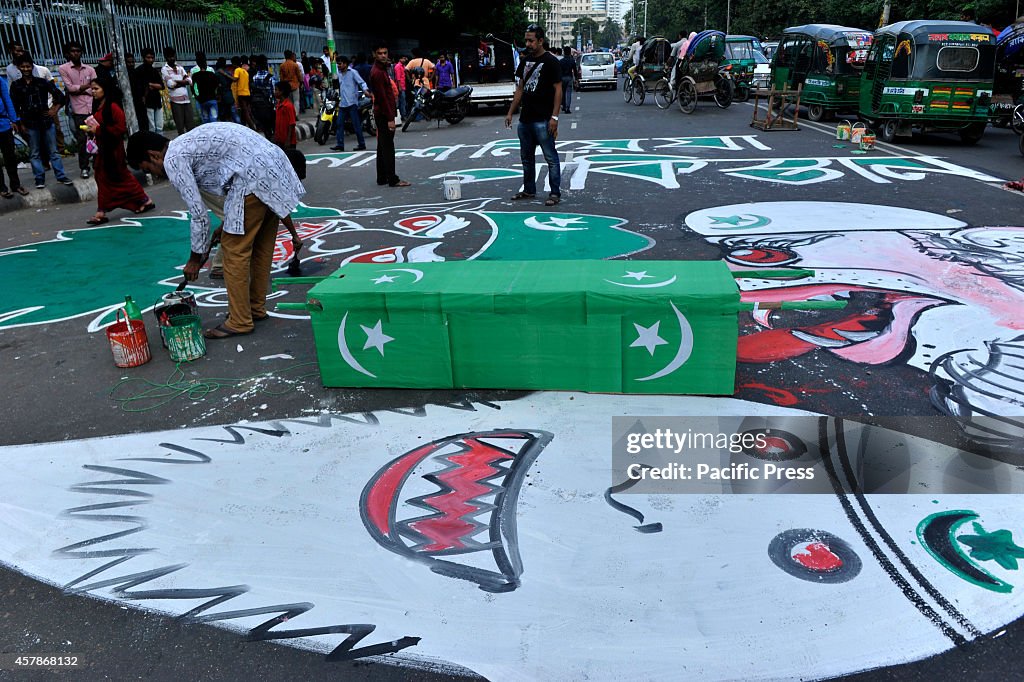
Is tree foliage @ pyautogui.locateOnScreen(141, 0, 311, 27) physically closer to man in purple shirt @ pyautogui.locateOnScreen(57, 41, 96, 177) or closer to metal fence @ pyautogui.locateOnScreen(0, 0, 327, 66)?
metal fence @ pyautogui.locateOnScreen(0, 0, 327, 66)

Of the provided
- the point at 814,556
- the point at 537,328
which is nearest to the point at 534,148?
the point at 537,328

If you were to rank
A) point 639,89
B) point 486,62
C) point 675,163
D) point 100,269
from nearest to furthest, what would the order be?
point 100,269 → point 675,163 → point 639,89 → point 486,62

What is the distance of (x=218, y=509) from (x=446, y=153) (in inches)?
452

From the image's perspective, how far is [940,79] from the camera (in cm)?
1290

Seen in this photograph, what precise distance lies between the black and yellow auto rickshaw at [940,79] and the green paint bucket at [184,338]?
13.0 metres

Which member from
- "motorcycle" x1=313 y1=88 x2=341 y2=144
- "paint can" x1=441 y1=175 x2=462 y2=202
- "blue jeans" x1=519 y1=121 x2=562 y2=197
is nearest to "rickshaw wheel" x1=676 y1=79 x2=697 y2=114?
"motorcycle" x1=313 y1=88 x2=341 y2=144

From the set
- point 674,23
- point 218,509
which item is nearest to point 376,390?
point 218,509

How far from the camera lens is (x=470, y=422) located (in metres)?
3.73

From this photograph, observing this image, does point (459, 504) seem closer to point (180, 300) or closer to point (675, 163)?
point (180, 300)

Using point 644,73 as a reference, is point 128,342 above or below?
below

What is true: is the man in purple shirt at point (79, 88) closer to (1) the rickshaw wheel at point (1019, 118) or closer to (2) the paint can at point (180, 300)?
(2) the paint can at point (180, 300)

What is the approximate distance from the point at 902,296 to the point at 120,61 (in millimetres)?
12728

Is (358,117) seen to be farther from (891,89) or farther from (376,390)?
(376,390)

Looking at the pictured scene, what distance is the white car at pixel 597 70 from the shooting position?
31.4 meters
